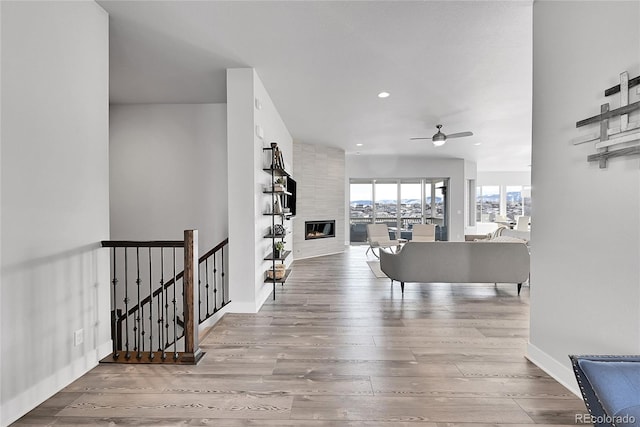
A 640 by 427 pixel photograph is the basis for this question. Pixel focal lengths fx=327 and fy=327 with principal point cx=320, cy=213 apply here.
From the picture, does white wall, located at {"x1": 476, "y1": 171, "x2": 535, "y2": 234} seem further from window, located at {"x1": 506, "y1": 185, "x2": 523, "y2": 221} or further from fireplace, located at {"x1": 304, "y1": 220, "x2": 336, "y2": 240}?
fireplace, located at {"x1": 304, "y1": 220, "x2": 336, "y2": 240}

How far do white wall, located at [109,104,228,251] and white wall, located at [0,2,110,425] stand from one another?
7.19 feet

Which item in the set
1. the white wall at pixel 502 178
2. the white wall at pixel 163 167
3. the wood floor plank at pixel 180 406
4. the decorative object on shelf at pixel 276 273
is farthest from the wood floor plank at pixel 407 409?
the white wall at pixel 502 178

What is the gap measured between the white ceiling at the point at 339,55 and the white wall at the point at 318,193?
2193mm

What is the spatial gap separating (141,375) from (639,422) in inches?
104

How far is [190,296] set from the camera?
8.52 ft

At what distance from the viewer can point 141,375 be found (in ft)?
7.64

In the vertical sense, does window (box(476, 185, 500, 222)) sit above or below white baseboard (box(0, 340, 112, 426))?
above

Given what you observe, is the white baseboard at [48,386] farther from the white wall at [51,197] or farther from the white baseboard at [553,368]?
the white baseboard at [553,368]

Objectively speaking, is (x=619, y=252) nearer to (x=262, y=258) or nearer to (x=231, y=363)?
(x=231, y=363)

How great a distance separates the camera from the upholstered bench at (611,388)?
0.93m

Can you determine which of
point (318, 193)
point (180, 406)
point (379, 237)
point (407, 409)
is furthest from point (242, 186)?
point (379, 237)

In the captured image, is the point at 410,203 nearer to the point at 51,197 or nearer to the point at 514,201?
the point at 514,201

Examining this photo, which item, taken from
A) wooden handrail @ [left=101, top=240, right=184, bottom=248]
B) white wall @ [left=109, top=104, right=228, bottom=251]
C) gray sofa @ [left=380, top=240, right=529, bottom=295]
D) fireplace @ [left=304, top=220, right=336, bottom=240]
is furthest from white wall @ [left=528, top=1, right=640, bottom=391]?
fireplace @ [left=304, top=220, right=336, bottom=240]

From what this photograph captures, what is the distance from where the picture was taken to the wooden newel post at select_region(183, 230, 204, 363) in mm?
2547
